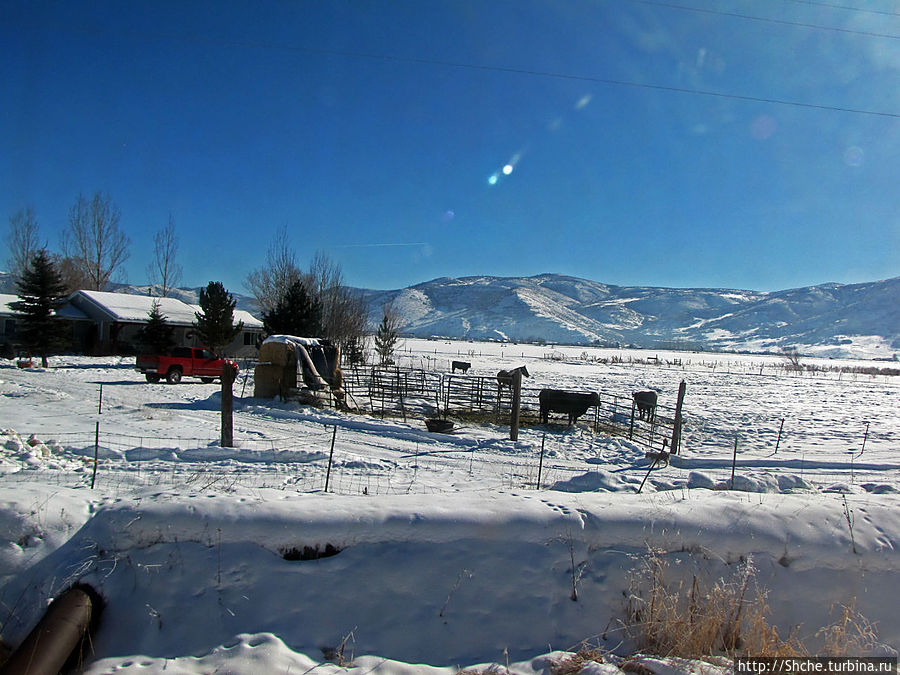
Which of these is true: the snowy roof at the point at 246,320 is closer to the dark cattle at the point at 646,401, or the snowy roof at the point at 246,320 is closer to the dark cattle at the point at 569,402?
the dark cattle at the point at 569,402

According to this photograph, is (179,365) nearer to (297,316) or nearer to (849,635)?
(297,316)

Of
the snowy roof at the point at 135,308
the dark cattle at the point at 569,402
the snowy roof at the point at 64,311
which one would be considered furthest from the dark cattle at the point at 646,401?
the snowy roof at the point at 64,311

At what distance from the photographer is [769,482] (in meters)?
8.52

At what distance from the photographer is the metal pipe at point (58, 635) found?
2.95 meters

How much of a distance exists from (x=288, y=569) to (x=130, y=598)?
1.08 meters

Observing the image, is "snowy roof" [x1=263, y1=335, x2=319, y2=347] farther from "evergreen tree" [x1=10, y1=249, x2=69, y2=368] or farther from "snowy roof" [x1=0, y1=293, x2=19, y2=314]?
"snowy roof" [x1=0, y1=293, x2=19, y2=314]

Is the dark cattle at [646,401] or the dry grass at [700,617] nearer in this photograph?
the dry grass at [700,617]

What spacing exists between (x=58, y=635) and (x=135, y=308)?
41.3 metres

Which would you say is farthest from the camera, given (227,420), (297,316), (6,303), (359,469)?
(6,303)

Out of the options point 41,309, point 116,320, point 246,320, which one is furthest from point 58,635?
point 246,320

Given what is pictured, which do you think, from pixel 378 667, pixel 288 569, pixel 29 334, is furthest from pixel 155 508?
pixel 29 334

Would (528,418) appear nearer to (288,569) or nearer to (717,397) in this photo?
(288,569)

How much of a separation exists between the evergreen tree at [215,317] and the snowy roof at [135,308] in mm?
4638

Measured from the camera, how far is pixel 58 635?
3105 millimetres
